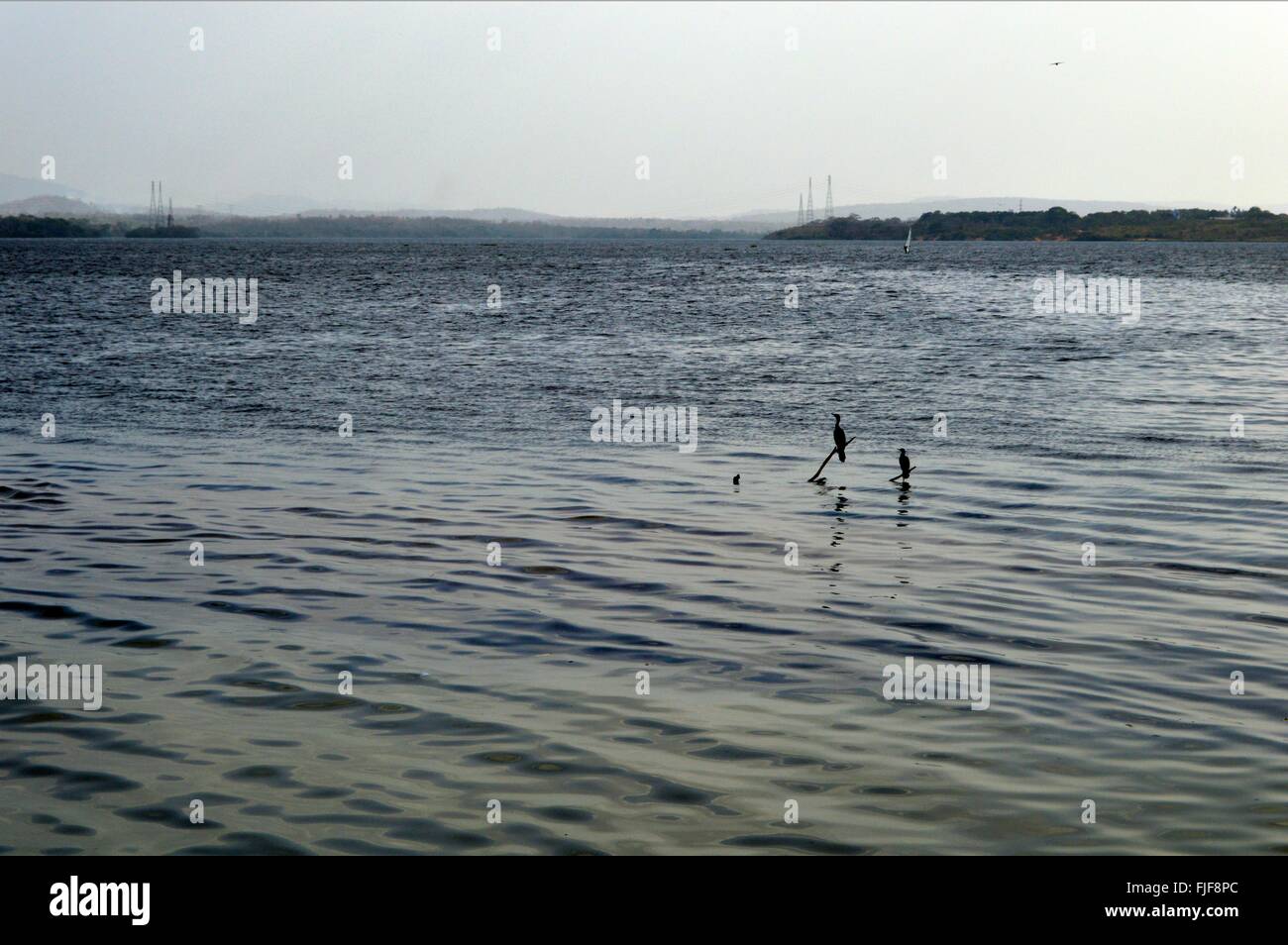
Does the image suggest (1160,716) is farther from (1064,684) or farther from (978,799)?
(978,799)

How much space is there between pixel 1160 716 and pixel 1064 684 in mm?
1002

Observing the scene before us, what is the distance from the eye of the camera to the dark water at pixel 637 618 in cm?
906

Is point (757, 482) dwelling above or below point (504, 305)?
below

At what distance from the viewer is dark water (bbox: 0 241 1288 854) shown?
9062 mm

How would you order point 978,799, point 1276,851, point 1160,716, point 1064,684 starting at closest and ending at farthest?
point 1276,851 → point 978,799 → point 1160,716 → point 1064,684

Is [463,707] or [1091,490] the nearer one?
[463,707]

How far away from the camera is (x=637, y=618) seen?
14.0 m

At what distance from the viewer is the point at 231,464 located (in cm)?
2409

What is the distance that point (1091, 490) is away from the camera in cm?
2186

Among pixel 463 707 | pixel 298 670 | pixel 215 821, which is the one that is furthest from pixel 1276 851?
pixel 298 670
